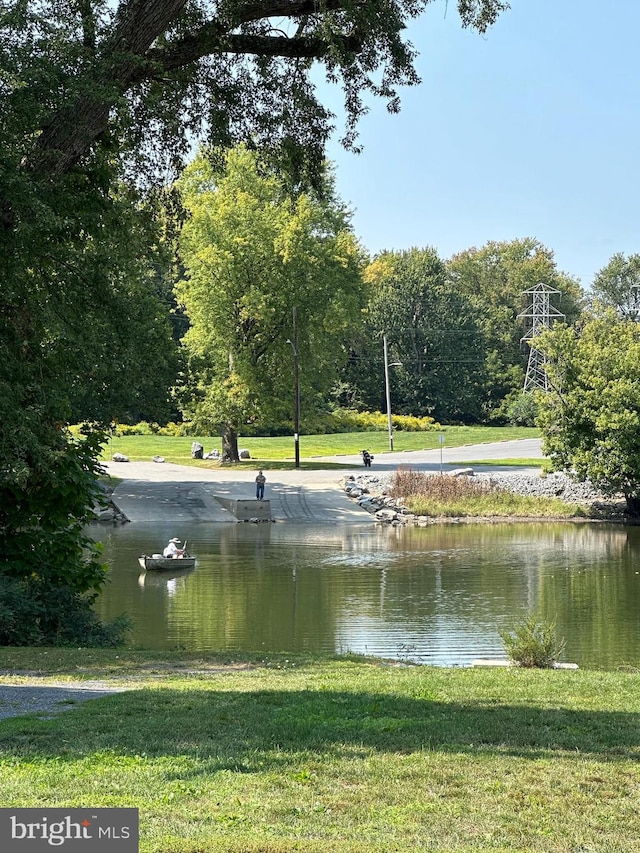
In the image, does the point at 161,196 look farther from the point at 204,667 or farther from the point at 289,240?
the point at 289,240

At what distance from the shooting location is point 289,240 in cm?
4941

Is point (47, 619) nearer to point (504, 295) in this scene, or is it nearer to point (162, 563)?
point (162, 563)

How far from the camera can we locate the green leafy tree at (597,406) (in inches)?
1495

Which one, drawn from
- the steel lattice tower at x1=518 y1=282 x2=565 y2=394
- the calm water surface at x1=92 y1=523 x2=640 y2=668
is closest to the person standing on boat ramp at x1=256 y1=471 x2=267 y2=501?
the calm water surface at x1=92 y1=523 x2=640 y2=668

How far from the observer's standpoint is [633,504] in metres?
39.7

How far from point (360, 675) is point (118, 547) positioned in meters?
21.5

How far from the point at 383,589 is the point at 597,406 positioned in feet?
57.9

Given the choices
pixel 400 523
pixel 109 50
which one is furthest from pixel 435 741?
pixel 400 523

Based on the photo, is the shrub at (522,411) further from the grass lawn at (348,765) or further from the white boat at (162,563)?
the grass lawn at (348,765)

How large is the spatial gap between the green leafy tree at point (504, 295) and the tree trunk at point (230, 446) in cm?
3849

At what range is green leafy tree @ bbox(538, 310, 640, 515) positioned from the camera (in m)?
38.0

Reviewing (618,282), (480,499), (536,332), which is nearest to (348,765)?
(480,499)

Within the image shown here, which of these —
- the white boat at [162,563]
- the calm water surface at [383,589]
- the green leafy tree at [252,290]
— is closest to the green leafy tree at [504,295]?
the green leafy tree at [252,290]

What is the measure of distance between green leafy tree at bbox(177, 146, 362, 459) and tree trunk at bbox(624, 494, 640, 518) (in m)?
17.7
